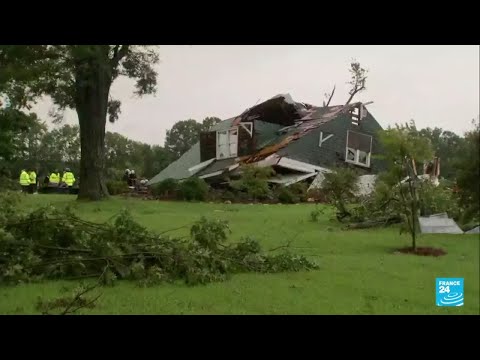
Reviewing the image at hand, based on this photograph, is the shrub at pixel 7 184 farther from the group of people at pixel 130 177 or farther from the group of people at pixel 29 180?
the group of people at pixel 130 177

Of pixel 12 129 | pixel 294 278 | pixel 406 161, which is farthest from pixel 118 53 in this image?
pixel 406 161

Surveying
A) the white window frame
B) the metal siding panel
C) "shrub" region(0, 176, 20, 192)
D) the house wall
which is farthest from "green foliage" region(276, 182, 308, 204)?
"shrub" region(0, 176, 20, 192)

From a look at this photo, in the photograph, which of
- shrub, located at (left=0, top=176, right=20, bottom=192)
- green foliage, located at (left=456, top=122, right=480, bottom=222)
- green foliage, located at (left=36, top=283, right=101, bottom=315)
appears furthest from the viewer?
shrub, located at (left=0, top=176, right=20, bottom=192)

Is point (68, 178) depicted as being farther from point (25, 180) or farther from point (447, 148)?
point (447, 148)

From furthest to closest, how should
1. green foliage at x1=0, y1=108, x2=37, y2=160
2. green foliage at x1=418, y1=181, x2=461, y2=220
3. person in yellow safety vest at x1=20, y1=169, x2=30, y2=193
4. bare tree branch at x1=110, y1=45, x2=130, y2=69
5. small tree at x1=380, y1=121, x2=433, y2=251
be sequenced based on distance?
person in yellow safety vest at x1=20, y1=169, x2=30, y2=193, green foliage at x1=0, y1=108, x2=37, y2=160, small tree at x1=380, y1=121, x2=433, y2=251, bare tree branch at x1=110, y1=45, x2=130, y2=69, green foliage at x1=418, y1=181, x2=461, y2=220

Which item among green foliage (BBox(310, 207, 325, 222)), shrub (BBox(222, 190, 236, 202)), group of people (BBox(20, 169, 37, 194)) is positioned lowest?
green foliage (BBox(310, 207, 325, 222))

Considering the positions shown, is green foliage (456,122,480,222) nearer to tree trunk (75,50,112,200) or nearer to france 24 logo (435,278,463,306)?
Result: france 24 logo (435,278,463,306)

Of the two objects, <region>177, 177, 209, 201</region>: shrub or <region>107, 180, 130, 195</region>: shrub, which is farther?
<region>107, 180, 130, 195</region>: shrub
